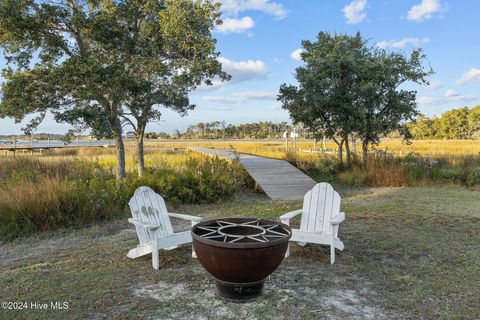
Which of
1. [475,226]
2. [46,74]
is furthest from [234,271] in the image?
[46,74]

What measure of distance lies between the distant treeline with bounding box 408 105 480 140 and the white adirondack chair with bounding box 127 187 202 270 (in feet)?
165

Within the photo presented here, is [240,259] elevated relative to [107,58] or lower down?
lower down

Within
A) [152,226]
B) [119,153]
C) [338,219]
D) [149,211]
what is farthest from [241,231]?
[119,153]

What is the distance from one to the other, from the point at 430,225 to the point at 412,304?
3.14m

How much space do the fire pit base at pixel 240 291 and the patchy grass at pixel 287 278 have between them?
0.06 meters

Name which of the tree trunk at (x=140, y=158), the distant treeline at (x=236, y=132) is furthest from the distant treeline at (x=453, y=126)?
the tree trunk at (x=140, y=158)

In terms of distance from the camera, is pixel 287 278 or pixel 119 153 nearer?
pixel 287 278

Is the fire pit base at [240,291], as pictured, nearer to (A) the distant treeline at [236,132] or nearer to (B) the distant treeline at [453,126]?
(B) the distant treeline at [453,126]

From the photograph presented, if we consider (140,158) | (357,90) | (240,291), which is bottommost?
(240,291)

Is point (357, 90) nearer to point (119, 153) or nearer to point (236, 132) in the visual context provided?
point (119, 153)

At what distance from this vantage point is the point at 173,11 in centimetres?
831

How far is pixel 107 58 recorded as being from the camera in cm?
887

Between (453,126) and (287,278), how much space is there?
63120 millimetres

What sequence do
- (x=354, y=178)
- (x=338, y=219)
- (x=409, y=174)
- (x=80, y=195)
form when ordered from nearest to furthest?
(x=338, y=219), (x=80, y=195), (x=409, y=174), (x=354, y=178)
